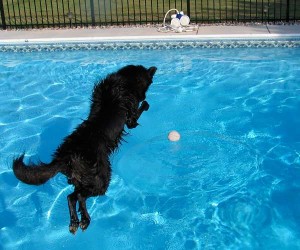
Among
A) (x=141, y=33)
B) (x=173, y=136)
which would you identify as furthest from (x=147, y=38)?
(x=173, y=136)

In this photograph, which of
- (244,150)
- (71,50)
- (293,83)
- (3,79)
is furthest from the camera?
(71,50)

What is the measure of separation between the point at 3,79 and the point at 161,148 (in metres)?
4.52

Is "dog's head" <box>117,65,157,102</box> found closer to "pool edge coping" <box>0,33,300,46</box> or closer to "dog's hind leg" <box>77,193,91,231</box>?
"dog's hind leg" <box>77,193,91,231</box>

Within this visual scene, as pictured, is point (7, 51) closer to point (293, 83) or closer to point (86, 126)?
point (293, 83)

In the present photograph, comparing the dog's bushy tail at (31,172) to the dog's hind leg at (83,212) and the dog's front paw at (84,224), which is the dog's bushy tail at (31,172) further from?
the dog's front paw at (84,224)

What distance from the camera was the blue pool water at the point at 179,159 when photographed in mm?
5242

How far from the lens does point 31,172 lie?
13.6 feet

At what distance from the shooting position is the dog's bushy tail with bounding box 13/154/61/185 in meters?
4.11

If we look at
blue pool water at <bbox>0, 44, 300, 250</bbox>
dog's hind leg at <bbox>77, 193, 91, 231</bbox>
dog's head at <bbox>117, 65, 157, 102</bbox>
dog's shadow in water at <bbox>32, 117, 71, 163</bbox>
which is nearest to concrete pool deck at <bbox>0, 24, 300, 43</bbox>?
blue pool water at <bbox>0, 44, 300, 250</bbox>

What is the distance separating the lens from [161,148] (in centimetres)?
677

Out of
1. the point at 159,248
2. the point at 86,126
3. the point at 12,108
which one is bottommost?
the point at 159,248

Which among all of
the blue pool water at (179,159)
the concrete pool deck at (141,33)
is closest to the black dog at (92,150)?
the blue pool water at (179,159)

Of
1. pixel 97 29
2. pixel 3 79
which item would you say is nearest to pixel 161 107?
pixel 3 79

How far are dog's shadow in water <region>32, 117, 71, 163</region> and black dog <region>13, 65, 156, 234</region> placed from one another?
1.63m
